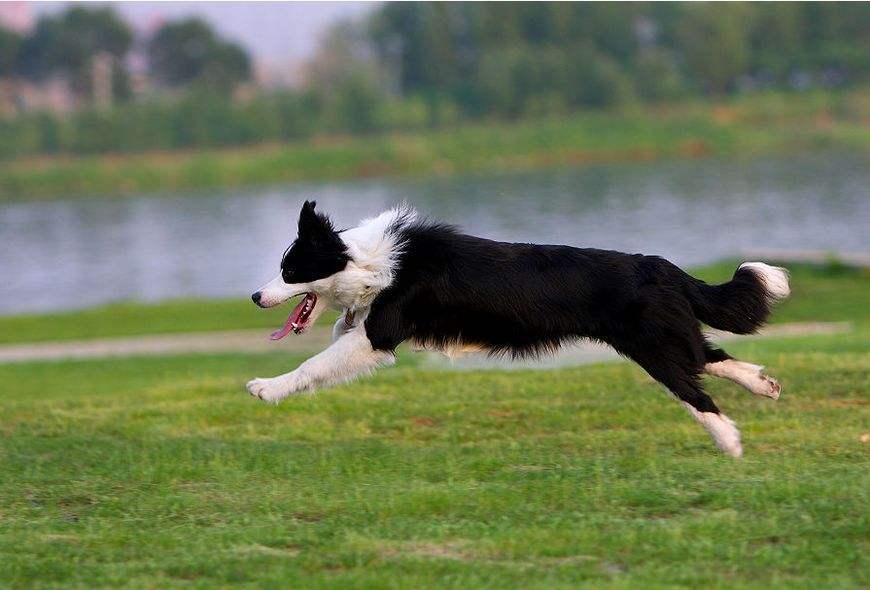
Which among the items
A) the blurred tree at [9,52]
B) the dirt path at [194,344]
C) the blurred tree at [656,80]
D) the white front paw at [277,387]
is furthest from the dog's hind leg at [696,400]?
the blurred tree at [9,52]

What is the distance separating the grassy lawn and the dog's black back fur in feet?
2.12

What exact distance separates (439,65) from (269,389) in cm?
8225

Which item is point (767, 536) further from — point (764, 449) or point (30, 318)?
point (30, 318)

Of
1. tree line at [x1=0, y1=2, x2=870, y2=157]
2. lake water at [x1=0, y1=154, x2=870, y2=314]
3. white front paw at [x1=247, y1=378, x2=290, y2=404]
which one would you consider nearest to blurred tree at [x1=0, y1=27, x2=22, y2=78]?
tree line at [x1=0, y1=2, x2=870, y2=157]

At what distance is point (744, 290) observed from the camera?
763cm

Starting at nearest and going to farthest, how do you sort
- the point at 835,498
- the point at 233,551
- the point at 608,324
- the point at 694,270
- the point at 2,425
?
the point at 233,551, the point at 835,498, the point at 608,324, the point at 2,425, the point at 694,270

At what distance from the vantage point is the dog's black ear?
7.43 m

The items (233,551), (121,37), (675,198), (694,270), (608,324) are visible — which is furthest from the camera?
(121,37)

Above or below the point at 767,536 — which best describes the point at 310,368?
above

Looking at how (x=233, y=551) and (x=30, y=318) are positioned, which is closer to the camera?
(x=233, y=551)

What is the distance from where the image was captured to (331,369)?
24.3ft

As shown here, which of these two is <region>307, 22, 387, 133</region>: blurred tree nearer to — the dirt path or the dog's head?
the dirt path

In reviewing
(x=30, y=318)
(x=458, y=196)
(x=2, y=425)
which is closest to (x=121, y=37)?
(x=458, y=196)

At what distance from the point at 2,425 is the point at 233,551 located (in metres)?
4.41
